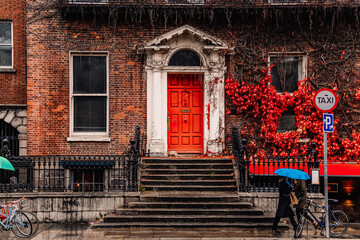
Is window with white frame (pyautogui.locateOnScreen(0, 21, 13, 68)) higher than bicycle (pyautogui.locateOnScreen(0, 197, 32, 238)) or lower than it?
higher

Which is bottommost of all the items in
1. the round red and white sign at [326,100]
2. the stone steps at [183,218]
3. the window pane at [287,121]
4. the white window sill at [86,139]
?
the stone steps at [183,218]

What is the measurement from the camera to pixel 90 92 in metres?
13.5

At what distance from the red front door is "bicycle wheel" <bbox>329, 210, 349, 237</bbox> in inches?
213

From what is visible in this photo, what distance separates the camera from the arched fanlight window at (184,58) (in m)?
13.5

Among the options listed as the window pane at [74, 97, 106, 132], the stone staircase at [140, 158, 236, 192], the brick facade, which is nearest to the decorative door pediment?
the brick facade

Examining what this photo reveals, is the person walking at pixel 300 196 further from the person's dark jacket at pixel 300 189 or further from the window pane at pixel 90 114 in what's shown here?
the window pane at pixel 90 114

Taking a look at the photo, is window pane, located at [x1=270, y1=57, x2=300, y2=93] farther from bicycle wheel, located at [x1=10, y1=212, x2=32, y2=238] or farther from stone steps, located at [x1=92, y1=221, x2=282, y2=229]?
bicycle wheel, located at [x1=10, y1=212, x2=32, y2=238]

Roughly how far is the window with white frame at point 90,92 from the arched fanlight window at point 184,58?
2.36 m

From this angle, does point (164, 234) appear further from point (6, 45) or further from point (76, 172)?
point (6, 45)

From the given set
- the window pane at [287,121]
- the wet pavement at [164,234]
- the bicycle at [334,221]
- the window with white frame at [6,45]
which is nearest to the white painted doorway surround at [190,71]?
the window pane at [287,121]

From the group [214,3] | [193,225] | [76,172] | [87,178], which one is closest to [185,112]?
[214,3]

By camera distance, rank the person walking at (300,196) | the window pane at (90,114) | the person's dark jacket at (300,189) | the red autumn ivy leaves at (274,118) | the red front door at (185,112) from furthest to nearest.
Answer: the red front door at (185,112)
the window pane at (90,114)
the red autumn ivy leaves at (274,118)
the person's dark jacket at (300,189)
the person walking at (300,196)

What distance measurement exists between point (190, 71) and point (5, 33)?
6.86 meters

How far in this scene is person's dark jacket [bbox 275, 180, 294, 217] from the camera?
8.95 meters
